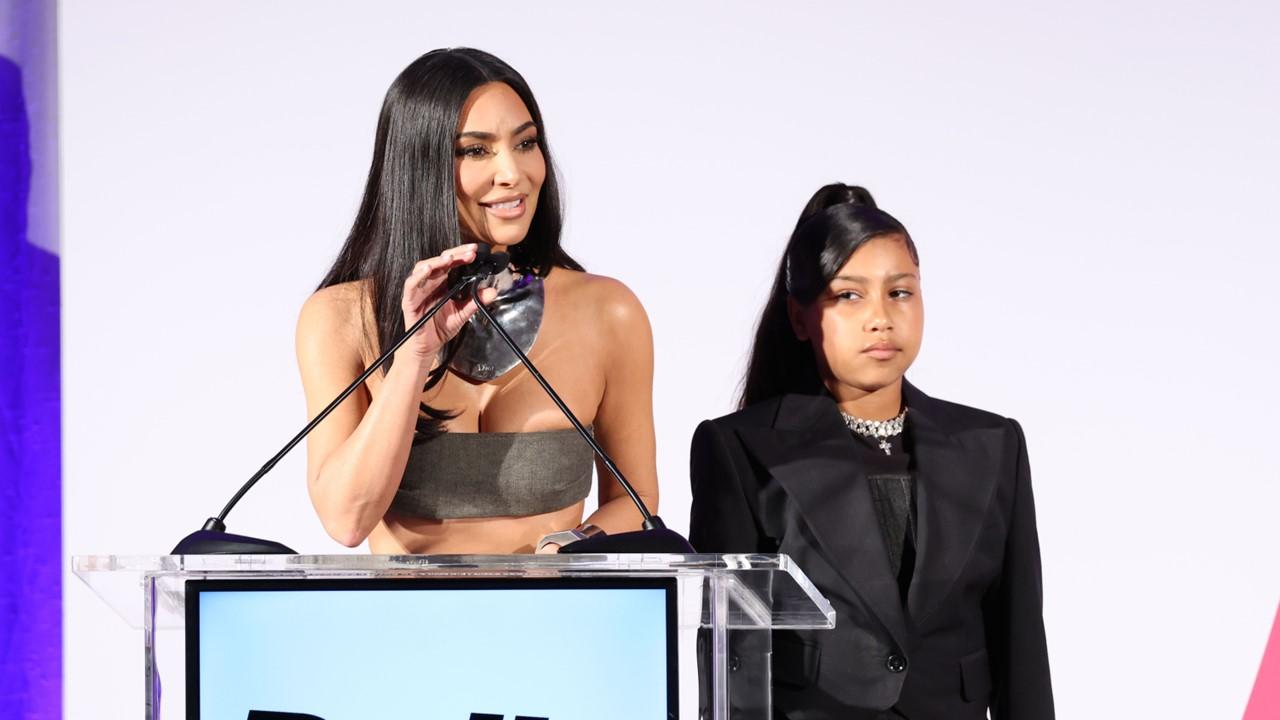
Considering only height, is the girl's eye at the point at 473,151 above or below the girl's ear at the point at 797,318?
above

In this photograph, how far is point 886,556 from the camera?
5.65ft

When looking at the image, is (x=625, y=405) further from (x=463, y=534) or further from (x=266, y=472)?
(x=266, y=472)

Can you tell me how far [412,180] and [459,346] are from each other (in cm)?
21

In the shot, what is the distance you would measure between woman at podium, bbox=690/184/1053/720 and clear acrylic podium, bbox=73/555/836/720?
41cm

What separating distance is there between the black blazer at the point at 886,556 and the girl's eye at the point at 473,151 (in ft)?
1.41

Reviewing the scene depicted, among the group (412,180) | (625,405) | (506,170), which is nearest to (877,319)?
(625,405)

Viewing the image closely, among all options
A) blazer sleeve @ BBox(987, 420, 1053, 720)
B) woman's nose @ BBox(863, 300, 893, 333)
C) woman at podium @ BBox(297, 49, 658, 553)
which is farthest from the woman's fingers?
blazer sleeve @ BBox(987, 420, 1053, 720)

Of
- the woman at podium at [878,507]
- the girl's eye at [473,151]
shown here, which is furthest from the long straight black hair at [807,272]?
the girl's eye at [473,151]

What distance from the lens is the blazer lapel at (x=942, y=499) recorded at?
1696mm

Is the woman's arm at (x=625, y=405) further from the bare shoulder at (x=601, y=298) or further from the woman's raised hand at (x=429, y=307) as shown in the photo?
the woman's raised hand at (x=429, y=307)

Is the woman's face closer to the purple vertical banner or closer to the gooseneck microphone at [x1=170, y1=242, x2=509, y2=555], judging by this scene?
the gooseneck microphone at [x1=170, y1=242, x2=509, y2=555]

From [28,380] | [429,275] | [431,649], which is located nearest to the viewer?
[431,649]

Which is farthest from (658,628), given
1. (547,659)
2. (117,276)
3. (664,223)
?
(117,276)

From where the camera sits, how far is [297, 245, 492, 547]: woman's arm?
64.2 inches
